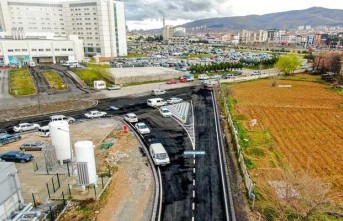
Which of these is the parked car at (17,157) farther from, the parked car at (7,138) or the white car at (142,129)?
the white car at (142,129)

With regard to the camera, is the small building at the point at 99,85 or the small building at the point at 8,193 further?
the small building at the point at 99,85

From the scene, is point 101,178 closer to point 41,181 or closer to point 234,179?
point 41,181

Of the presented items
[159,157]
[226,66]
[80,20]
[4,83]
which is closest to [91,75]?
[4,83]

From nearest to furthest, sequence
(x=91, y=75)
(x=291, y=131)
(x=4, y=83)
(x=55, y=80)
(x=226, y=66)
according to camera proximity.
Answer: (x=291, y=131)
(x=4, y=83)
(x=55, y=80)
(x=91, y=75)
(x=226, y=66)

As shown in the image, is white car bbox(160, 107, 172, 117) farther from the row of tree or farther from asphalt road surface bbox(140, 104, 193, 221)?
the row of tree

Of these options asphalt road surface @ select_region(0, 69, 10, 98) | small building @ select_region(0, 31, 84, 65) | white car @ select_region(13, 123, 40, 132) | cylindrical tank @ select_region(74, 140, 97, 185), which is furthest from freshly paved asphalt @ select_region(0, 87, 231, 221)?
small building @ select_region(0, 31, 84, 65)

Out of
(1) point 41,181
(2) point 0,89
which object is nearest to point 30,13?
(2) point 0,89

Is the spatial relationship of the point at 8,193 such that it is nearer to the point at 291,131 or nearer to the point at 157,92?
the point at 291,131

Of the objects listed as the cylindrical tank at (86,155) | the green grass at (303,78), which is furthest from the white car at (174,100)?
the green grass at (303,78)
